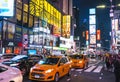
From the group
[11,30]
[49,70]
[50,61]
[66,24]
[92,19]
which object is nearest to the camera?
[49,70]

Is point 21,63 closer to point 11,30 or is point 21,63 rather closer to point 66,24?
point 11,30

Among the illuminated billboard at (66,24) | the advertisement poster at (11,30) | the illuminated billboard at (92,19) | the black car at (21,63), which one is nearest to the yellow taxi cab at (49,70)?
the black car at (21,63)

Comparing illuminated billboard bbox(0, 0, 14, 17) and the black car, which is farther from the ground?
illuminated billboard bbox(0, 0, 14, 17)

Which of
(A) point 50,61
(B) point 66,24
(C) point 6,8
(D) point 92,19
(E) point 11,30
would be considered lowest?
(A) point 50,61

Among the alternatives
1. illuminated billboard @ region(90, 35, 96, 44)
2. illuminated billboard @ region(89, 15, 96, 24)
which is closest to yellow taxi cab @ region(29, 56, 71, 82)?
illuminated billboard @ region(90, 35, 96, 44)

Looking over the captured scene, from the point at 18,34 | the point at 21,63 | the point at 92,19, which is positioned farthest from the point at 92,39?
the point at 21,63

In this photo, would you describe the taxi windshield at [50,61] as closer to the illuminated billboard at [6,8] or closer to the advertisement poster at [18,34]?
Result: the illuminated billboard at [6,8]

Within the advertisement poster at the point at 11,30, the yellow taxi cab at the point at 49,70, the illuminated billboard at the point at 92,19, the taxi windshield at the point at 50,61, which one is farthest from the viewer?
the illuminated billboard at the point at 92,19

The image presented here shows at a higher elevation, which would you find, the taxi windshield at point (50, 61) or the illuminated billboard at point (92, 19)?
the illuminated billboard at point (92, 19)

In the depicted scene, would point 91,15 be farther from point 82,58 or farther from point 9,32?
point 82,58

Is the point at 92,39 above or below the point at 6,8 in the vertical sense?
below

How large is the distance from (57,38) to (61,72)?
61.9 metres

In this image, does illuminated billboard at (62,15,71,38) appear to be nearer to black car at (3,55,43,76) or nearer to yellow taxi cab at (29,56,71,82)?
black car at (3,55,43,76)

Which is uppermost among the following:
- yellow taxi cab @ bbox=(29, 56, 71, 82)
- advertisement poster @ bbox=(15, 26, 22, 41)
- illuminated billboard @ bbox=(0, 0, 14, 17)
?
illuminated billboard @ bbox=(0, 0, 14, 17)
